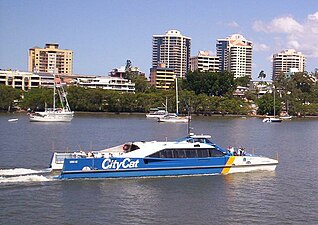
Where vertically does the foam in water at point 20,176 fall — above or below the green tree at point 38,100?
below

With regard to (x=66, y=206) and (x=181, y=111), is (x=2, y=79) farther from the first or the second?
(x=66, y=206)

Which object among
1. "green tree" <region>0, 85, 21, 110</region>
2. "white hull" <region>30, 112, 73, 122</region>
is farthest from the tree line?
"white hull" <region>30, 112, 73, 122</region>

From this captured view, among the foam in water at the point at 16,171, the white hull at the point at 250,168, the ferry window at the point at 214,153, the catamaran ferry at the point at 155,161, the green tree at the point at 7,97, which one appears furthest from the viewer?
the green tree at the point at 7,97

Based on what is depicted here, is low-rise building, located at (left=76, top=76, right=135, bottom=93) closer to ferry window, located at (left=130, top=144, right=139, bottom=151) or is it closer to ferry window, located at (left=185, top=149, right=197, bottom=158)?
ferry window, located at (left=185, top=149, right=197, bottom=158)

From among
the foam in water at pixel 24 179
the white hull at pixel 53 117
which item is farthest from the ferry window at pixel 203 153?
the white hull at pixel 53 117

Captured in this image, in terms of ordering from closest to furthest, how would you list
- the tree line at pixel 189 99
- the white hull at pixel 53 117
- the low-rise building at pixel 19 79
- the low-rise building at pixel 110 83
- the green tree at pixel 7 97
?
1. the white hull at pixel 53 117
2. the green tree at pixel 7 97
3. the tree line at pixel 189 99
4. the low-rise building at pixel 19 79
5. the low-rise building at pixel 110 83

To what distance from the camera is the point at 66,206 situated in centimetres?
2739

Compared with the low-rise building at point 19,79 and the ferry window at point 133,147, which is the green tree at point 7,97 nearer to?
the low-rise building at point 19,79

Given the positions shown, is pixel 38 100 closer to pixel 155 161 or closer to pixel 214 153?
pixel 214 153

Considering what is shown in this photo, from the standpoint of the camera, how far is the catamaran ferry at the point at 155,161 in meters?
32.8

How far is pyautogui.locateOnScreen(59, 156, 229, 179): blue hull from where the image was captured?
3253 centimetres

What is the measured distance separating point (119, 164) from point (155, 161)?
246cm

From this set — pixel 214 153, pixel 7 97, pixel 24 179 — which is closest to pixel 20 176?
pixel 24 179

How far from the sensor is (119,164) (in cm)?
3347
